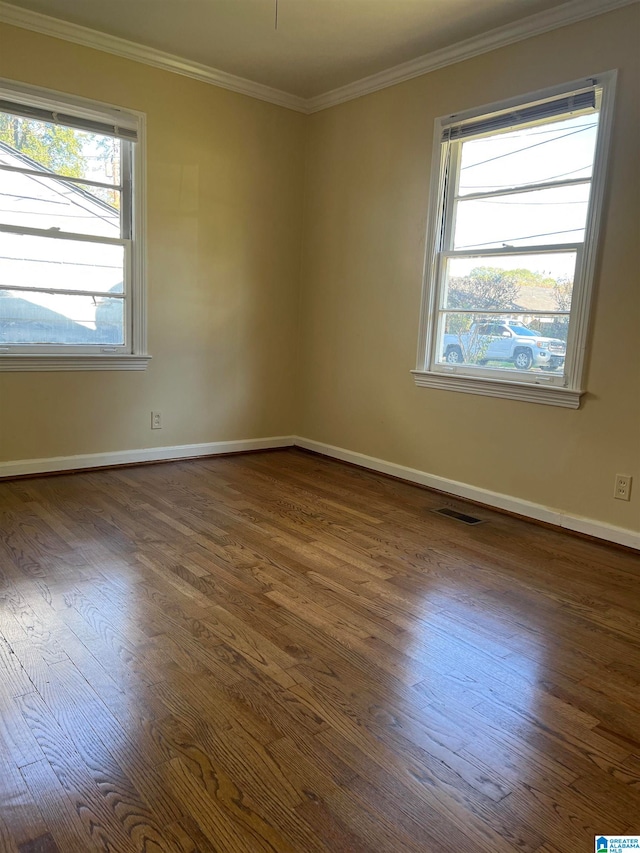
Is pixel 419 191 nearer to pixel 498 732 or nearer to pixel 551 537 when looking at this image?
pixel 551 537

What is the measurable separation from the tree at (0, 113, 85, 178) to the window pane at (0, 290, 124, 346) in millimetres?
790

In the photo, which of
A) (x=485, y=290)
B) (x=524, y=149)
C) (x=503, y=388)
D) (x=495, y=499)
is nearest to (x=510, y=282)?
(x=485, y=290)

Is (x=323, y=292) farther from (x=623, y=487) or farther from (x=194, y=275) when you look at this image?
(x=623, y=487)

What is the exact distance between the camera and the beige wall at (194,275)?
3.79 metres

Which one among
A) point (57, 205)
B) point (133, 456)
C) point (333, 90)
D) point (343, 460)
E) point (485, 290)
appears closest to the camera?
point (485, 290)

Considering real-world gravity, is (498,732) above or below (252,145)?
below

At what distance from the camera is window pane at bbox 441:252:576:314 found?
10.8ft

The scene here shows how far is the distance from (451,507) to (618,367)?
4.05ft

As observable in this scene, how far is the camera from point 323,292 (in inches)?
188

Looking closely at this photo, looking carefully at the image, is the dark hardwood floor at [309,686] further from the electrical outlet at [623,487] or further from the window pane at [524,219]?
the window pane at [524,219]

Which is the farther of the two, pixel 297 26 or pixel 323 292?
pixel 323 292

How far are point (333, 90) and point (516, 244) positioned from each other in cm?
199

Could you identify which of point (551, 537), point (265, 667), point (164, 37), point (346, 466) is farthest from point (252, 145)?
point (265, 667)

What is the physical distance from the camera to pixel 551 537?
10.6 feet
